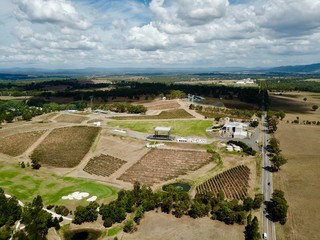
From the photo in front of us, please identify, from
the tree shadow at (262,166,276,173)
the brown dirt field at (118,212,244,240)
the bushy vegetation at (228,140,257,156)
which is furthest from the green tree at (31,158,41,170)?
the tree shadow at (262,166,276,173)

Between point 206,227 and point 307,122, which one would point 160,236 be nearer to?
point 206,227

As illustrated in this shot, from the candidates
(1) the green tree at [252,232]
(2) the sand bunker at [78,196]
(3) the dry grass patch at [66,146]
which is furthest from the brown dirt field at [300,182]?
(3) the dry grass patch at [66,146]

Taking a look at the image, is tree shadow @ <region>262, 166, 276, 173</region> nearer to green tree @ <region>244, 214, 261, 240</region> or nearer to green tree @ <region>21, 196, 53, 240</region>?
green tree @ <region>244, 214, 261, 240</region>

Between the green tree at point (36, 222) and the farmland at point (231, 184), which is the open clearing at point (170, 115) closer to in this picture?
the farmland at point (231, 184)

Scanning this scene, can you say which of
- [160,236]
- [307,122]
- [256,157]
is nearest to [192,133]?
[256,157]

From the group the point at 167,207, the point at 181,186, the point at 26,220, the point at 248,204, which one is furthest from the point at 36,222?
the point at 248,204
